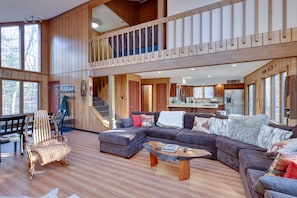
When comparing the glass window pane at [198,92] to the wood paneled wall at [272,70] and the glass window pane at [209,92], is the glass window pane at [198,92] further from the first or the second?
the wood paneled wall at [272,70]

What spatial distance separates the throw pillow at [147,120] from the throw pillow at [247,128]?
6.52 feet

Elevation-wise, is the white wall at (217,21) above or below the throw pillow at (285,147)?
above

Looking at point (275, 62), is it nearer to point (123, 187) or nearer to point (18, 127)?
point (123, 187)

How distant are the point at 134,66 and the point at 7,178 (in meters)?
3.73

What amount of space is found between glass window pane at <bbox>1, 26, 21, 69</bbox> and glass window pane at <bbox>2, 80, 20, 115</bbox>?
0.66 meters

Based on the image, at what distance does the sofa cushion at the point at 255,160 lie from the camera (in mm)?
1976

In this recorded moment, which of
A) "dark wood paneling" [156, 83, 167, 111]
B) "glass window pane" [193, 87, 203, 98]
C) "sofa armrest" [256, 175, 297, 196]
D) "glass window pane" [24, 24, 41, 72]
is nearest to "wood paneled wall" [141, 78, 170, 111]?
"dark wood paneling" [156, 83, 167, 111]

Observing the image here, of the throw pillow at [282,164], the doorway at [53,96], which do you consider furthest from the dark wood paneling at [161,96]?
the throw pillow at [282,164]

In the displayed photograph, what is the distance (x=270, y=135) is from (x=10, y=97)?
25.3 ft

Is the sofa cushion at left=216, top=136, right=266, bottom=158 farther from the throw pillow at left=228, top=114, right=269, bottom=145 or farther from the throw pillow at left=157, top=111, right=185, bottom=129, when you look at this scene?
the throw pillow at left=157, top=111, right=185, bottom=129

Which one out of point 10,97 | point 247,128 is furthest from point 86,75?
point 247,128

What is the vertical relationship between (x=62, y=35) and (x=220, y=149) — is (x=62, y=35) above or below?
above

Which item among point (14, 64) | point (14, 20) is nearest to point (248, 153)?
point (14, 64)

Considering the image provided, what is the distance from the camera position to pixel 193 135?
3502mm
